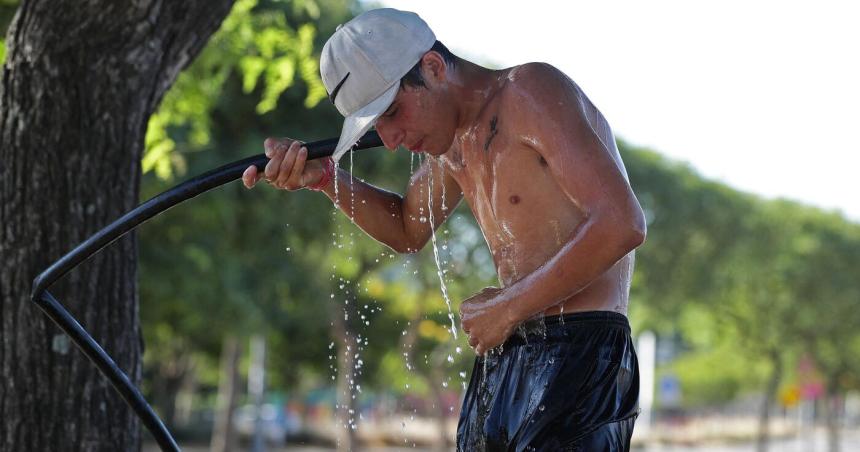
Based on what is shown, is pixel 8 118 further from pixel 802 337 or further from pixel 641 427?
pixel 641 427

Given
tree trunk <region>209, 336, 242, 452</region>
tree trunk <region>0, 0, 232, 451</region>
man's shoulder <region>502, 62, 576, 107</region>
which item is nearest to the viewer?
man's shoulder <region>502, 62, 576, 107</region>

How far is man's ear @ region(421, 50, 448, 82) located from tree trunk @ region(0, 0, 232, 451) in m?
1.72

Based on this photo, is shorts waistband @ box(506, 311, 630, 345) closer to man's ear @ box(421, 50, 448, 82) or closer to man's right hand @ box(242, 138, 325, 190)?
man's ear @ box(421, 50, 448, 82)

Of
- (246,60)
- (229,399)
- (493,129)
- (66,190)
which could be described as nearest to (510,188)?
(493,129)

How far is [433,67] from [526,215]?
424 millimetres

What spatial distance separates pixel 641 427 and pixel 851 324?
14.8m

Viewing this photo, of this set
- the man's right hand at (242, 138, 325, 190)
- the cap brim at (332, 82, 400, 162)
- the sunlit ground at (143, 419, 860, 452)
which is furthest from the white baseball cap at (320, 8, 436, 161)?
the sunlit ground at (143, 419, 860, 452)

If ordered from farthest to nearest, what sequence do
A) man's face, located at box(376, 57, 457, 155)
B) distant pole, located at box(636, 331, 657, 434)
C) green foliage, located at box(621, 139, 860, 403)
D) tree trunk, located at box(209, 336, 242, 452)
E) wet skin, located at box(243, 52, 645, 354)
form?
1. distant pole, located at box(636, 331, 657, 434)
2. green foliage, located at box(621, 139, 860, 403)
3. tree trunk, located at box(209, 336, 242, 452)
4. man's face, located at box(376, 57, 457, 155)
5. wet skin, located at box(243, 52, 645, 354)

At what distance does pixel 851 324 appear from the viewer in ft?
124

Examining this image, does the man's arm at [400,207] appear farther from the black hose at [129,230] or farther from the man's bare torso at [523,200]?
the man's bare torso at [523,200]

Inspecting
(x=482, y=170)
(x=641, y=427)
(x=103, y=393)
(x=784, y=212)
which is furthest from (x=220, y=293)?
(x=641, y=427)

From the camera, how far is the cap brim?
2.90m

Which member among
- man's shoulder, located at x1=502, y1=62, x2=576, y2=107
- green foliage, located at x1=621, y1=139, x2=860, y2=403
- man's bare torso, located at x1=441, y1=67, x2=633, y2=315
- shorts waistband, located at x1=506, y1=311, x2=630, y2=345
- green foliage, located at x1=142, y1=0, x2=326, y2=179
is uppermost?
green foliage, located at x1=621, y1=139, x2=860, y2=403

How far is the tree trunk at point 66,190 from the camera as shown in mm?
4258
